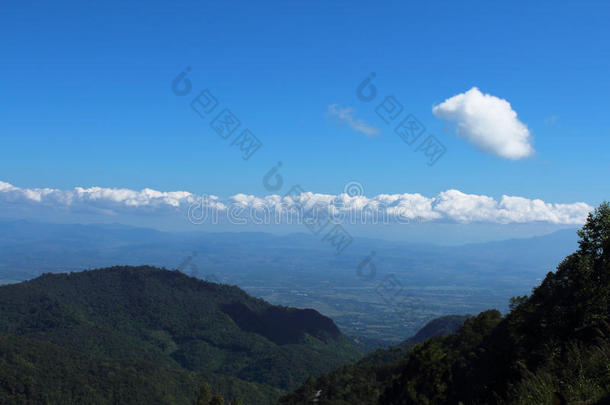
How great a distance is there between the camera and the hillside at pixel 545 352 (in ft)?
36.8

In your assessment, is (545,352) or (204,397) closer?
Answer: (545,352)

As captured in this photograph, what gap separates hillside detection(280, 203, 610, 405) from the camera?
1122 centimetres

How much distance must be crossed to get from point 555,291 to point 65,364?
145586 mm

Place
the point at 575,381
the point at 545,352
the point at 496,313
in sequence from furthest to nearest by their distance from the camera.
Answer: the point at 496,313
the point at 545,352
the point at 575,381

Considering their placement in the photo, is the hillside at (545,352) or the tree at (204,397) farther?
the tree at (204,397)

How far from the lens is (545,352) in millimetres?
24688

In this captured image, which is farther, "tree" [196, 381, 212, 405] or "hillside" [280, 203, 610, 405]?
"tree" [196, 381, 212, 405]

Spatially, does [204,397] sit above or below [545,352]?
below

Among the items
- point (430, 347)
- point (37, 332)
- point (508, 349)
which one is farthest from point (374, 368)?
point (37, 332)

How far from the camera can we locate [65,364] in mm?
134500

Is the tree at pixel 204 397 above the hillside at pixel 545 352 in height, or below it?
below

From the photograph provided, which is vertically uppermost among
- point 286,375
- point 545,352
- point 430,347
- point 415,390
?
point 545,352

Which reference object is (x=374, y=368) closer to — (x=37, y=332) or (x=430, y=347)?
(x=430, y=347)

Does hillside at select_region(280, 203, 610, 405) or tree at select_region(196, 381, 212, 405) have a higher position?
hillside at select_region(280, 203, 610, 405)
